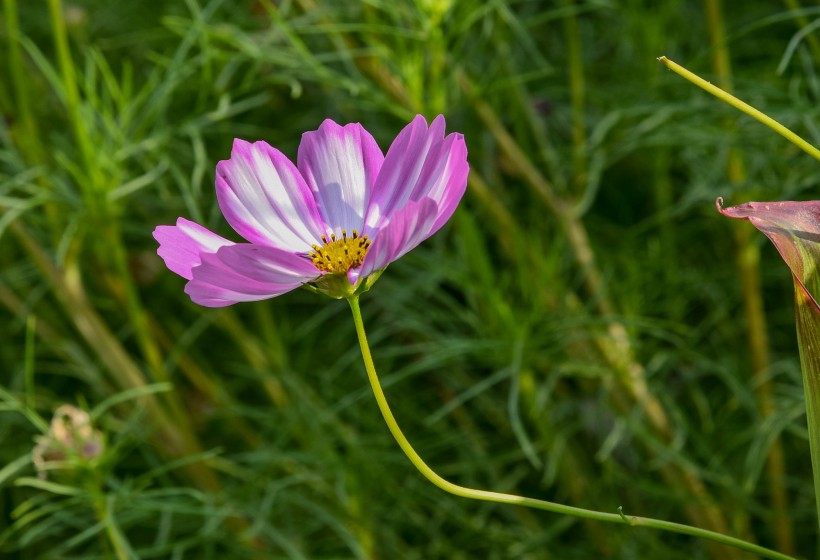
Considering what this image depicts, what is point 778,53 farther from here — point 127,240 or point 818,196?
point 127,240

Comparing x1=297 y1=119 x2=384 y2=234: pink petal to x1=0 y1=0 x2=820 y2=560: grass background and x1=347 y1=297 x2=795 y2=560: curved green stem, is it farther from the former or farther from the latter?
x1=0 y1=0 x2=820 y2=560: grass background

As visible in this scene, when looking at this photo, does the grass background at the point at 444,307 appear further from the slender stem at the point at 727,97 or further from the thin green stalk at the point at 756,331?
the slender stem at the point at 727,97

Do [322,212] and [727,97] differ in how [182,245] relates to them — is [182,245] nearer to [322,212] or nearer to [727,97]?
[322,212]

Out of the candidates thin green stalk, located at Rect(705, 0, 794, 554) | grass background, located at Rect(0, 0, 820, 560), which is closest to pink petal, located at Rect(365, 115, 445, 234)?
grass background, located at Rect(0, 0, 820, 560)

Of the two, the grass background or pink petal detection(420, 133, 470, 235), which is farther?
the grass background

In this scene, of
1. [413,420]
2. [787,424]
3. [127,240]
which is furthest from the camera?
[127,240]

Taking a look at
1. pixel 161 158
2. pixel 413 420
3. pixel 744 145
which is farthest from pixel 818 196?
pixel 161 158
